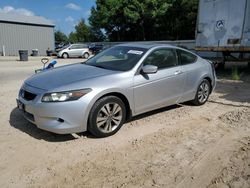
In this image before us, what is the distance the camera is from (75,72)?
15.5 ft

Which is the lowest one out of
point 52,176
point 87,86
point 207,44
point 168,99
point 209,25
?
point 52,176

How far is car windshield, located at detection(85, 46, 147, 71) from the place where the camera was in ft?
16.1

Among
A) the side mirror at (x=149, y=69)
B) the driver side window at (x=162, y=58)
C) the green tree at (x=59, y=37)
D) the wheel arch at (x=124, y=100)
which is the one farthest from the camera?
the green tree at (x=59, y=37)

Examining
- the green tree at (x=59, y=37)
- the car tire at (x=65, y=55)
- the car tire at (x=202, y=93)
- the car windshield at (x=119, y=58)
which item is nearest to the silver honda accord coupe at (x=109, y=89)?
the car windshield at (x=119, y=58)

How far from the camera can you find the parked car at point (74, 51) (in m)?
26.8

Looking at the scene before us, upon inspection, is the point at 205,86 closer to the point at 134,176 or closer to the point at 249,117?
the point at 249,117

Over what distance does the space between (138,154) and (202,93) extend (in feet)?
10.3

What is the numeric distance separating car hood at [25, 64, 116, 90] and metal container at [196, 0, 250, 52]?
23.5 ft

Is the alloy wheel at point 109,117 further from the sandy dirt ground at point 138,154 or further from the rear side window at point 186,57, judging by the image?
the rear side window at point 186,57

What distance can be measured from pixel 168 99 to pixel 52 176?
2914 mm

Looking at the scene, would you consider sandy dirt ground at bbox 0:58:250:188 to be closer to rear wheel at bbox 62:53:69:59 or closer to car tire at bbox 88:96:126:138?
car tire at bbox 88:96:126:138

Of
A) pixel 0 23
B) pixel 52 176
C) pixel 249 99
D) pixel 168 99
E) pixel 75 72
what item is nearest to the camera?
pixel 52 176

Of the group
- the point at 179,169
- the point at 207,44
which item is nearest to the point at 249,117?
the point at 179,169

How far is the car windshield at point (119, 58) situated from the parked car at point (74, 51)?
21.9 m
